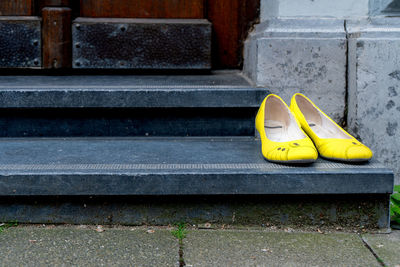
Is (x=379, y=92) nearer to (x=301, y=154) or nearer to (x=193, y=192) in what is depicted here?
(x=301, y=154)

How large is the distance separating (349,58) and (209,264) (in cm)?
113

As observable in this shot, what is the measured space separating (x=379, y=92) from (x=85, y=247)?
4.12ft

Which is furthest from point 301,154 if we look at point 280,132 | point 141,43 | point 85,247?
point 141,43

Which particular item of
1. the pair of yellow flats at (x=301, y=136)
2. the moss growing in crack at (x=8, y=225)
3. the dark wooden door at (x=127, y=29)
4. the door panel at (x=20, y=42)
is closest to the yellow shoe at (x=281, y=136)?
the pair of yellow flats at (x=301, y=136)

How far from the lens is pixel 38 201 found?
134cm

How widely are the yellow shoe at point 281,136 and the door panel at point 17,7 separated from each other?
1343 mm

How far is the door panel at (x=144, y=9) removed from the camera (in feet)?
7.53

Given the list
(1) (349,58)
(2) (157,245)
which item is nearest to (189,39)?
(1) (349,58)

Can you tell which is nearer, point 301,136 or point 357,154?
point 357,154

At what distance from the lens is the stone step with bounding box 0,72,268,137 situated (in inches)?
69.7

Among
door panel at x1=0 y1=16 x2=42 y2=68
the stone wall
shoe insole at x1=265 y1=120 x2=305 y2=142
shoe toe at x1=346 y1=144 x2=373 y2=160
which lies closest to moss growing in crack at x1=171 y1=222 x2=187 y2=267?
shoe insole at x1=265 y1=120 x2=305 y2=142

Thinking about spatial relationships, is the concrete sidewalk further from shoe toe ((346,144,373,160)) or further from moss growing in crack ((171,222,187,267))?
shoe toe ((346,144,373,160))

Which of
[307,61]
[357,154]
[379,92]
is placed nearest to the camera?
[357,154]

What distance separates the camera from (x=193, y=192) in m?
1.32
